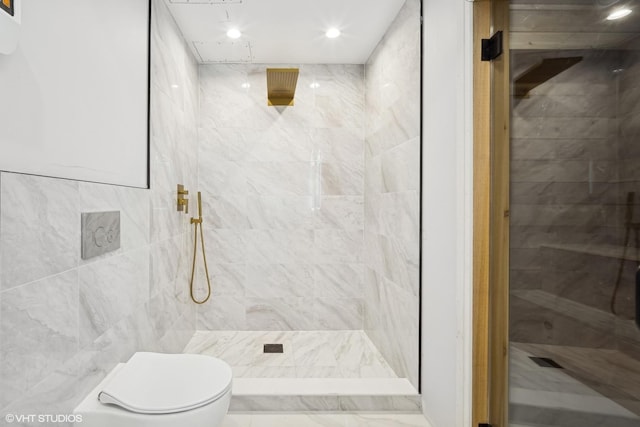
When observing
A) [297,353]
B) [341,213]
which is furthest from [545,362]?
[341,213]

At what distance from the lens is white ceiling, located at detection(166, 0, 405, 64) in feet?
7.51

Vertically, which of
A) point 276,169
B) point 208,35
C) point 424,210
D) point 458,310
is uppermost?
point 208,35

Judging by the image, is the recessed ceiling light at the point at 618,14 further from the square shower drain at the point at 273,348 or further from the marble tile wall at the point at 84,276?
the square shower drain at the point at 273,348

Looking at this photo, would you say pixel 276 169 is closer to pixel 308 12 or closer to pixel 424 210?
pixel 308 12

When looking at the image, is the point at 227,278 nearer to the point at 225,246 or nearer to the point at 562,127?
the point at 225,246

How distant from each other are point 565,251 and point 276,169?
2.44 meters

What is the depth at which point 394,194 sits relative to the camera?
2.44 meters

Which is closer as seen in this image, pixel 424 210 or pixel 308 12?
pixel 424 210

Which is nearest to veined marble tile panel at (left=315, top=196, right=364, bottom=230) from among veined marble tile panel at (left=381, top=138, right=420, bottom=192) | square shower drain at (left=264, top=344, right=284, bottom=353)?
veined marble tile panel at (left=381, top=138, right=420, bottom=192)

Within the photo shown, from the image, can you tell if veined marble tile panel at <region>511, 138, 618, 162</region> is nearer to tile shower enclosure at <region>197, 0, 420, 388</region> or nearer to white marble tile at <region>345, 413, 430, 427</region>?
white marble tile at <region>345, 413, 430, 427</region>

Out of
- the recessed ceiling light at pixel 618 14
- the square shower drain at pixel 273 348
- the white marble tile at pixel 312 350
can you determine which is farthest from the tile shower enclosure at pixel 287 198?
the recessed ceiling light at pixel 618 14

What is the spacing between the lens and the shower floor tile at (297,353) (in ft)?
7.93

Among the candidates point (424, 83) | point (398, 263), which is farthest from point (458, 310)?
point (424, 83)

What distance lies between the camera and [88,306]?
137 centimetres
